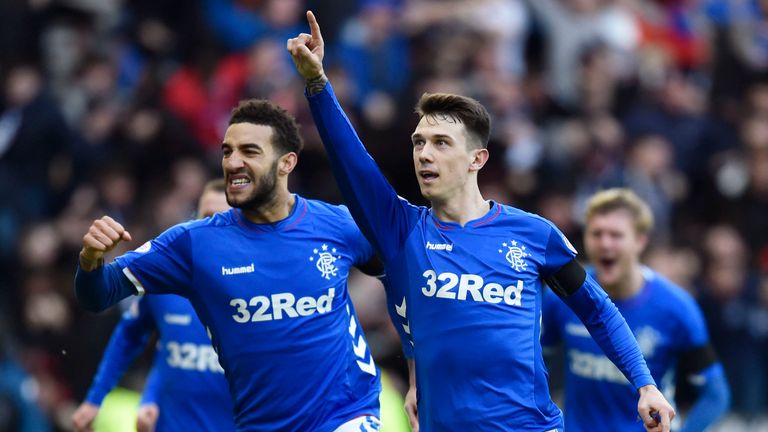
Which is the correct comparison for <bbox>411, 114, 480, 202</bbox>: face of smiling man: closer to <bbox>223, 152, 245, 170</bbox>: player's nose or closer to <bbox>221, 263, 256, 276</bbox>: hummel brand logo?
<bbox>223, 152, 245, 170</bbox>: player's nose

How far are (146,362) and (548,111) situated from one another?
499cm

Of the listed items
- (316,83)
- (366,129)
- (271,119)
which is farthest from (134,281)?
(366,129)

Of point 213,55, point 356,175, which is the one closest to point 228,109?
point 213,55

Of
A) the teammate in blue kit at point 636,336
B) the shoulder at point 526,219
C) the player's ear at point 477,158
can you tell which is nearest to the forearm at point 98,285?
the player's ear at point 477,158

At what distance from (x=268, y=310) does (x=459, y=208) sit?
46.4 inches

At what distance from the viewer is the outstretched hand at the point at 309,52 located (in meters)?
6.46

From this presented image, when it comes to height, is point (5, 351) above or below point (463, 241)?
below

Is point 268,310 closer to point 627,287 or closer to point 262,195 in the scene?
point 262,195

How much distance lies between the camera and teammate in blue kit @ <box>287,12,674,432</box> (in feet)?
21.8

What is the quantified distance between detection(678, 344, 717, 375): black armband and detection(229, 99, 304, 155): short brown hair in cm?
286

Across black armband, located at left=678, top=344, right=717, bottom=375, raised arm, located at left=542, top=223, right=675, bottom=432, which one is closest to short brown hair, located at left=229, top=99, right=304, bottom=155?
raised arm, located at left=542, top=223, right=675, bottom=432

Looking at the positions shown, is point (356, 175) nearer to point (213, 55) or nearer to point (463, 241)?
point (463, 241)

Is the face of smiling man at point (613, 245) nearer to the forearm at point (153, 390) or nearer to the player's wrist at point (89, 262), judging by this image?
the forearm at point (153, 390)

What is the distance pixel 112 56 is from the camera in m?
14.5
